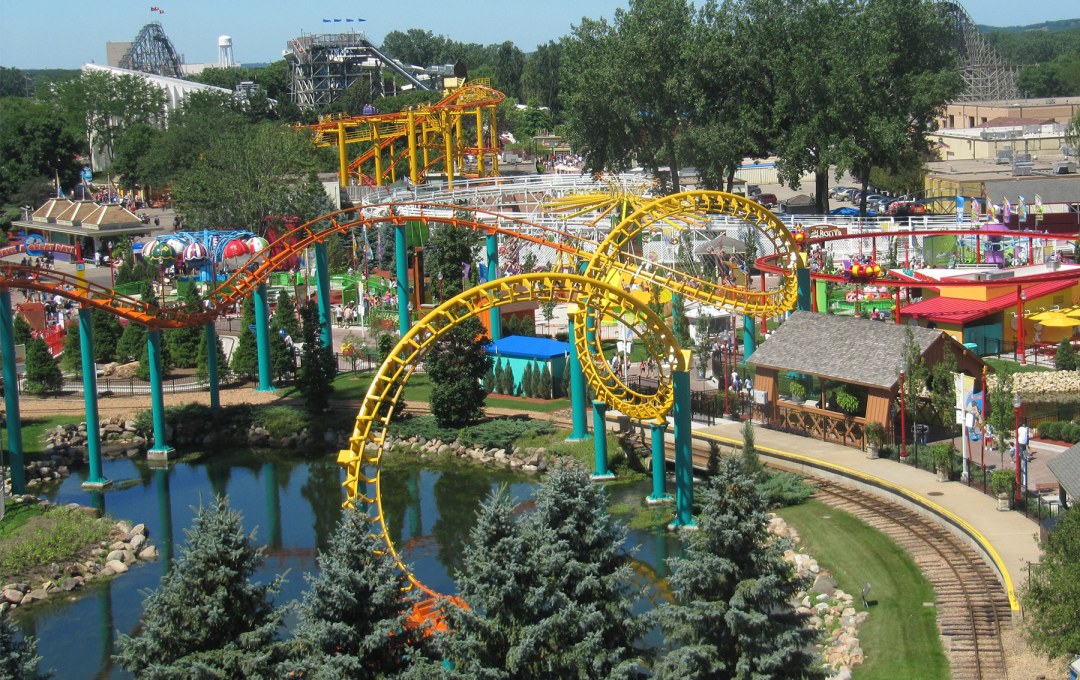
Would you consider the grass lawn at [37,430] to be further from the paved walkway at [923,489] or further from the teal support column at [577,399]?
the paved walkway at [923,489]

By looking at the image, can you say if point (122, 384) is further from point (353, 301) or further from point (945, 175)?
point (945, 175)

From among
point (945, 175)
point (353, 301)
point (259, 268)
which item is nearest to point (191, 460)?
point (259, 268)

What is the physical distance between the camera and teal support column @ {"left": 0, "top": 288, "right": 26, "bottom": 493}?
38.6 m

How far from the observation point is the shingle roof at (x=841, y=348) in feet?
125

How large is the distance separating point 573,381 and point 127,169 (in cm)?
8196

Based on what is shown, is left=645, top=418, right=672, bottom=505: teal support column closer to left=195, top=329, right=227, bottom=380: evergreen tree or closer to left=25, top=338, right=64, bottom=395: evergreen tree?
left=195, top=329, right=227, bottom=380: evergreen tree

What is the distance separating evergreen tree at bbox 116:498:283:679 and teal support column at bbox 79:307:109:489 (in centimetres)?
2020

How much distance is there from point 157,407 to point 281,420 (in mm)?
4135

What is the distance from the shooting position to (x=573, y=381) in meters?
40.8

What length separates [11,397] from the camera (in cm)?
3888

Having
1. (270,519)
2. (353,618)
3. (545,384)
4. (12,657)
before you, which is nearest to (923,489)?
(545,384)

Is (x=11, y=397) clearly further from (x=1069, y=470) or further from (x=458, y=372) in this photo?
(x=1069, y=470)

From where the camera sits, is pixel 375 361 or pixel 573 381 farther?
pixel 375 361

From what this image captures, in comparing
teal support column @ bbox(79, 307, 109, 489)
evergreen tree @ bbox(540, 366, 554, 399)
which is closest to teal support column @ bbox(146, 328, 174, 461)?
teal support column @ bbox(79, 307, 109, 489)
